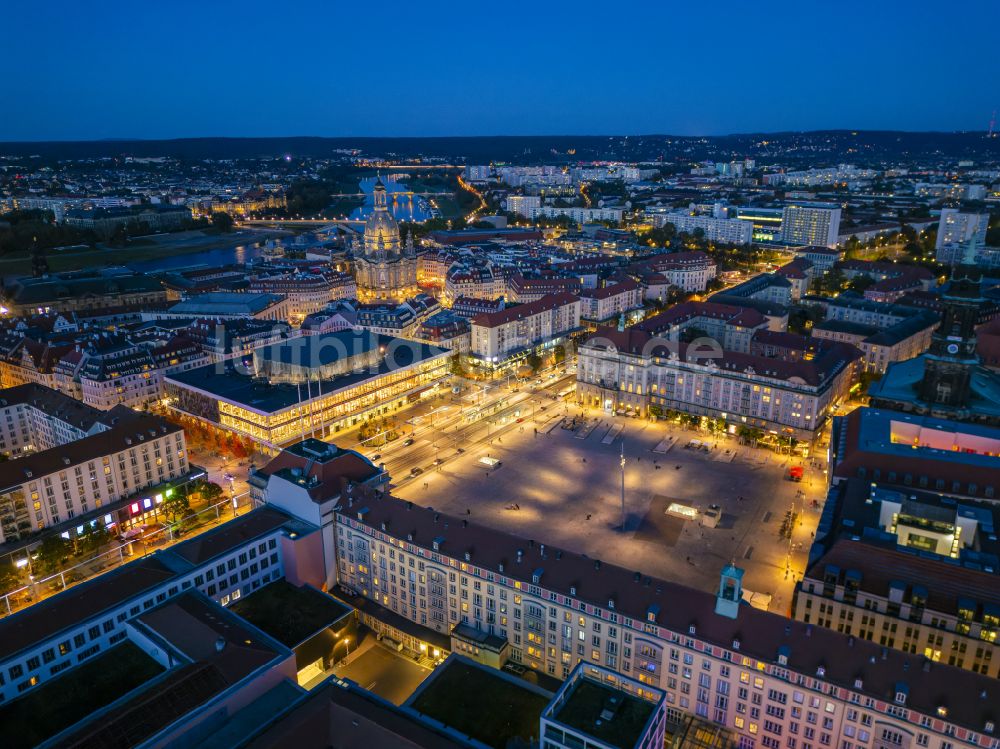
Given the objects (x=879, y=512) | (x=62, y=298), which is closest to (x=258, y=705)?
(x=879, y=512)

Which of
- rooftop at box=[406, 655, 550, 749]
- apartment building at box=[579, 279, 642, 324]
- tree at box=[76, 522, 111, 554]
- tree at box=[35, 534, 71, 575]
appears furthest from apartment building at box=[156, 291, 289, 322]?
rooftop at box=[406, 655, 550, 749]

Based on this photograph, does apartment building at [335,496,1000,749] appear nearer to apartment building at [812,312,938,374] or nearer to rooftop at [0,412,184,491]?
rooftop at [0,412,184,491]

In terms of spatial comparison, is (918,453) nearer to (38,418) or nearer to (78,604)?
(78,604)

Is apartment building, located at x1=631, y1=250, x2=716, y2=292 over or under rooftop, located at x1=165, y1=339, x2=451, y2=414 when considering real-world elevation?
over

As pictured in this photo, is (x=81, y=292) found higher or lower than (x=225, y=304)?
lower

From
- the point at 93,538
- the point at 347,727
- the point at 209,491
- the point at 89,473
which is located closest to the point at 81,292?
the point at 89,473

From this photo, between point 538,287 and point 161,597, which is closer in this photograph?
point 161,597

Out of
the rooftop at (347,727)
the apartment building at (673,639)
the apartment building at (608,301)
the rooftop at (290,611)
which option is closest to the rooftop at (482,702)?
the rooftop at (347,727)
